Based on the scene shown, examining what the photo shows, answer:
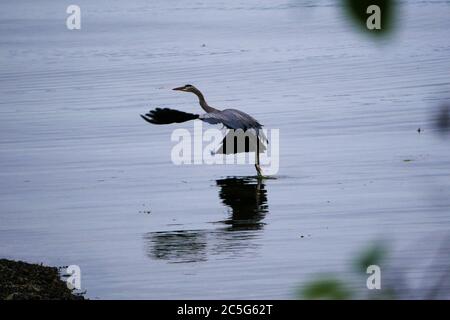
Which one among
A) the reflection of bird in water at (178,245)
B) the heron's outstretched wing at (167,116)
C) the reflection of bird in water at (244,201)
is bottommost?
the reflection of bird in water at (178,245)

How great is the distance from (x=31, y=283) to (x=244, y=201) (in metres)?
3.50

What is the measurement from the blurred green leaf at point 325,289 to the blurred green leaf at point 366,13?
18.4 inches

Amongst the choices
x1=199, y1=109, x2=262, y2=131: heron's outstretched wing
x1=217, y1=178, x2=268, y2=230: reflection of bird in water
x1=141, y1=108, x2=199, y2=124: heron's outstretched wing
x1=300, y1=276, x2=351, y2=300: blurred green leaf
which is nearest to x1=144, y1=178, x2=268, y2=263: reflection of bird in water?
x1=217, y1=178, x2=268, y2=230: reflection of bird in water

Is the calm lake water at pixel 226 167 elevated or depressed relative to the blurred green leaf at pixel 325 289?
elevated

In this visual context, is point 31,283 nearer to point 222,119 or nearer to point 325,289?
point 222,119

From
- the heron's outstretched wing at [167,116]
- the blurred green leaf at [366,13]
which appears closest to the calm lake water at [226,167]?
the blurred green leaf at [366,13]

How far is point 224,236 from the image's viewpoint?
9008 mm

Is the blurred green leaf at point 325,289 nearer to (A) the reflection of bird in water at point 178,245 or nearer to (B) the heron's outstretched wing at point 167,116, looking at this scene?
(A) the reflection of bird in water at point 178,245

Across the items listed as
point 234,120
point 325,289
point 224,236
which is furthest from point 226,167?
point 325,289

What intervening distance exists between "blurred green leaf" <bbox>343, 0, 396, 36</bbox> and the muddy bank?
4843 mm

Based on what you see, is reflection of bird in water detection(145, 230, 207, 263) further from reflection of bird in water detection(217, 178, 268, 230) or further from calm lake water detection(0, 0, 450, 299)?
reflection of bird in water detection(217, 178, 268, 230)

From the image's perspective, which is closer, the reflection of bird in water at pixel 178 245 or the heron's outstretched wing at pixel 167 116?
the reflection of bird in water at pixel 178 245

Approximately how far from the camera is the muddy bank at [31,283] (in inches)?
266

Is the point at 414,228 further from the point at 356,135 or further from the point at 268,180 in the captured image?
the point at 356,135
